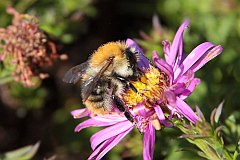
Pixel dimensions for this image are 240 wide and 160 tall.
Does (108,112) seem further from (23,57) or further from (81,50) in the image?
(81,50)

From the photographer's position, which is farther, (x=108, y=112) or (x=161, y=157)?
(x=161, y=157)

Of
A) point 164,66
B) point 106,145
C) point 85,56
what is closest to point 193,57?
point 164,66

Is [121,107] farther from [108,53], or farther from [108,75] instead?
[108,53]

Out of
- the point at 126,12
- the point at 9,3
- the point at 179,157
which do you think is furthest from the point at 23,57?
the point at 126,12

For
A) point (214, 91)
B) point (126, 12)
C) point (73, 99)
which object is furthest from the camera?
point (126, 12)

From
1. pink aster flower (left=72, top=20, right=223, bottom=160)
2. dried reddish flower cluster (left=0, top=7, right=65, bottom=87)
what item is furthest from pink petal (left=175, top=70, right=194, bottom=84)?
dried reddish flower cluster (left=0, top=7, right=65, bottom=87)

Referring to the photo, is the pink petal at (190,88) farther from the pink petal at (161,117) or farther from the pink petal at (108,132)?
the pink petal at (108,132)
